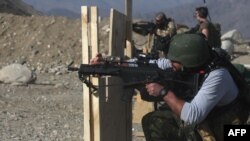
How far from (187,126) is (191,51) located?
0.59m

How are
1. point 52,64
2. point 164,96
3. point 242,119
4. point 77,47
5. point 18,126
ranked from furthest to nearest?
1. point 77,47
2. point 52,64
3. point 18,126
4. point 242,119
5. point 164,96

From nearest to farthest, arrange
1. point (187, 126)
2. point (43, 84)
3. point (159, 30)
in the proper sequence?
point (187, 126)
point (159, 30)
point (43, 84)

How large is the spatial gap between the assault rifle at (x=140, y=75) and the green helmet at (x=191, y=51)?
0.11 m

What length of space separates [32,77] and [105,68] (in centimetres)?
924

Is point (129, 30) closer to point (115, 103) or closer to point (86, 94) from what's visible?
point (115, 103)

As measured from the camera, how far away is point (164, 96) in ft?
16.4

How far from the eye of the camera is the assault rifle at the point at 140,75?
5.09m

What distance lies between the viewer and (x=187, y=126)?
209 inches

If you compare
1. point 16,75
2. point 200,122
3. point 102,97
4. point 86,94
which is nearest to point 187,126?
point 200,122

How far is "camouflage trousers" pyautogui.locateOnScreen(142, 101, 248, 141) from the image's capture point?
522 centimetres

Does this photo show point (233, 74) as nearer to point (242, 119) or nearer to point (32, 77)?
point (242, 119)

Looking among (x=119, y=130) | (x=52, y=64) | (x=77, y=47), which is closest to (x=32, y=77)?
(x=52, y=64)

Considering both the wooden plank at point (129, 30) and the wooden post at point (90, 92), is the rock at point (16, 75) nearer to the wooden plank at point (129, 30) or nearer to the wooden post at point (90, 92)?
the wooden plank at point (129, 30)

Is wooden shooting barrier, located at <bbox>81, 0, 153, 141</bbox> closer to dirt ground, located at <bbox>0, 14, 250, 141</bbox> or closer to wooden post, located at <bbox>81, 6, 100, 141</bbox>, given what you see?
wooden post, located at <bbox>81, 6, 100, 141</bbox>
